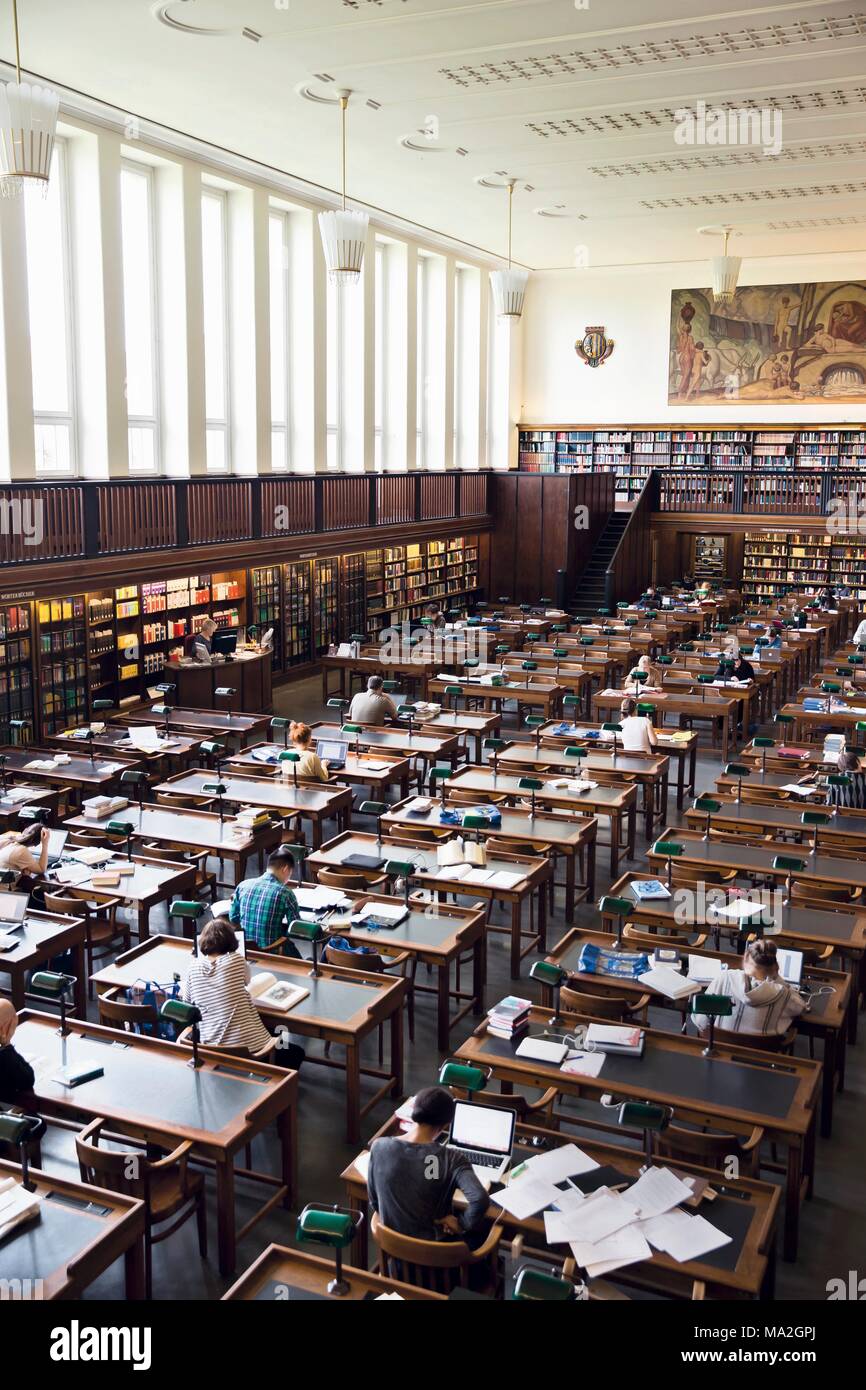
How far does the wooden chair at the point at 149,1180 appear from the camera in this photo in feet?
15.4

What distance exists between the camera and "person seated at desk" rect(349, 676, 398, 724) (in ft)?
40.1

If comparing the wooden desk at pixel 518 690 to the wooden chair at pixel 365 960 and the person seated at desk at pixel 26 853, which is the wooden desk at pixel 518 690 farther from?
the wooden chair at pixel 365 960

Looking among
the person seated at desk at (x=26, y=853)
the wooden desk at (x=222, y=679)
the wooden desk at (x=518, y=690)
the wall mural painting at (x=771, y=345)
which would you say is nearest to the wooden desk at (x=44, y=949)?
the person seated at desk at (x=26, y=853)

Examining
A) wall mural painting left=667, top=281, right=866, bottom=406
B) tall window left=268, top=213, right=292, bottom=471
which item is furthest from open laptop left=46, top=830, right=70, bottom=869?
wall mural painting left=667, top=281, right=866, bottom=406

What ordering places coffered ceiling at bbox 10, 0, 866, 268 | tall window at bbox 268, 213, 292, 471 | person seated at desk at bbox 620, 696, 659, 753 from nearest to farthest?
coffered ceiling at bbox 10, 0, 866, 268 < person seated at desk at bbox 620, 696, 659, 753 < tall window at bbox 268, 213, 292, 471

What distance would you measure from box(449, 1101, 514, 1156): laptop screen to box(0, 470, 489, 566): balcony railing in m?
8.90

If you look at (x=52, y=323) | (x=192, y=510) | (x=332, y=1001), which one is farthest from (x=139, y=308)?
(x=332, y=1001)

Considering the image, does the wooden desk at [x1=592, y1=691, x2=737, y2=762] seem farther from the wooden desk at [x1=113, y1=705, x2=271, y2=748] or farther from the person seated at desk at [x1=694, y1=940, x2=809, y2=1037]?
the person seated at desk at [x1=694, y1=940, x2=809, y2=1037]

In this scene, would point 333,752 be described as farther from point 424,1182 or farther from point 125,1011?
point 424,1182

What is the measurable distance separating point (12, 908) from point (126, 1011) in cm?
151

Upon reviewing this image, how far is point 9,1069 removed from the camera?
499 centimetres

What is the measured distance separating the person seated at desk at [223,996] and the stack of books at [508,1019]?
1.11m

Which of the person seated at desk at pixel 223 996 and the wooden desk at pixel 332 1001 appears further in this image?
the wooden desk at pixel 332 1001
